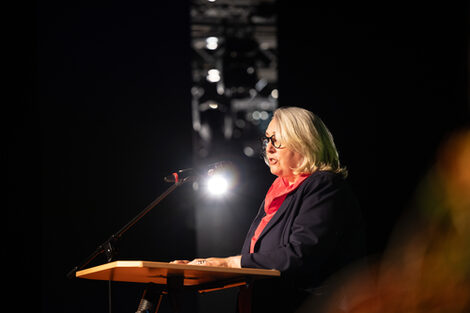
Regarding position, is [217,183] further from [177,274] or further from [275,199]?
[177,274]

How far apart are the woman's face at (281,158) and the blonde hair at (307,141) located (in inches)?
0.7

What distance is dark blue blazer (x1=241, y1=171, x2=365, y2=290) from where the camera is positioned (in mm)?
1855

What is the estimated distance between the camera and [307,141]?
6.84ft

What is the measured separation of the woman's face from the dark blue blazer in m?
0.10

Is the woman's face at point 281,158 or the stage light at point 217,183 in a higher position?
the woman's face at point 281,158

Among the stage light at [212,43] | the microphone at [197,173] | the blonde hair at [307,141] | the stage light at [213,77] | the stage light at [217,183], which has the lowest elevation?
the stage light at [217,183]

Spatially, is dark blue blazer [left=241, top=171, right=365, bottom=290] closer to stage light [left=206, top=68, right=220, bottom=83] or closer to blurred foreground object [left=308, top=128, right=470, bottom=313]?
blurred foreground object [left=308, top=128, right=470, bottom=313]

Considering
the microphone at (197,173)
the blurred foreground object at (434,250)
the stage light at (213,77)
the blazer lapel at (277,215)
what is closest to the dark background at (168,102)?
the blurred foreground object at (434,250)

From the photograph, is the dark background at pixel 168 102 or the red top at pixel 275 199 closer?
the red top at pixel 275 199

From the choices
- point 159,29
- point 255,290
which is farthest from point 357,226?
point 159,29

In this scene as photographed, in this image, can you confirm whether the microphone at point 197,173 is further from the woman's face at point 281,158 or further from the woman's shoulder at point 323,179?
the woman's shoulder at point 323,179

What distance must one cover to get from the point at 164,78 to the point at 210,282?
200 cm

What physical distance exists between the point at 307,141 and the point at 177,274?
782 mm

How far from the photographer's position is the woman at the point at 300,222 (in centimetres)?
188
